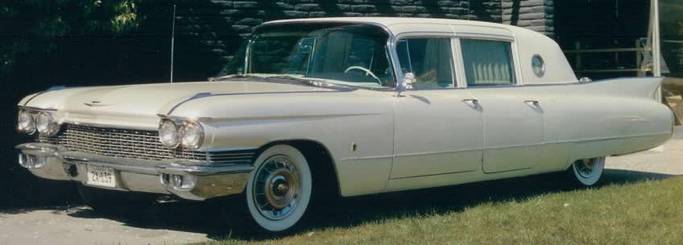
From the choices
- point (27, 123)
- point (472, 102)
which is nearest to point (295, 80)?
point (472, 102)

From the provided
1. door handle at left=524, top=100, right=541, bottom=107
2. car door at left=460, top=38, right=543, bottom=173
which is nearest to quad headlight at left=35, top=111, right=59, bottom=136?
car door at left=460, top=38, right=543, bottom=173

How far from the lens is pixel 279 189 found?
7.02 m

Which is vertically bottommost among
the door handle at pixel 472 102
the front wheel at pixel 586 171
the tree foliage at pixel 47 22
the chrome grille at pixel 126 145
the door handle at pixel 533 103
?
the front wheel at pixel 586 171

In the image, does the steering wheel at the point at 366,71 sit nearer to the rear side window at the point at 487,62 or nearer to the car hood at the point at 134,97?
the car hood at the point at 134,97

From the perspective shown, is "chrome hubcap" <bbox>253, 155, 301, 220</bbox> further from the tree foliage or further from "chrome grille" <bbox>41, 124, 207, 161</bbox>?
the tree foliage

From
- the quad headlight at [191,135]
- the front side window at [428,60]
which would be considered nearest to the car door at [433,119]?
the front side window at [428,60]

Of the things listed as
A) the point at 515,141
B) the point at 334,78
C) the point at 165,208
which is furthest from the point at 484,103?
the point at 165,208

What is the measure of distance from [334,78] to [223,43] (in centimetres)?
341

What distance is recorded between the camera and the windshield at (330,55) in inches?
303

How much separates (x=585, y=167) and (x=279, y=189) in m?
3.70

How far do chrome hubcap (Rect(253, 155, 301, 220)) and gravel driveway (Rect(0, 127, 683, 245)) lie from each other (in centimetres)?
35

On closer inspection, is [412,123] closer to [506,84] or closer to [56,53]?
[506,84]

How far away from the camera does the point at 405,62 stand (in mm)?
7883

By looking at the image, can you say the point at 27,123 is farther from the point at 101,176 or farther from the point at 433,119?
the point at 433,119
